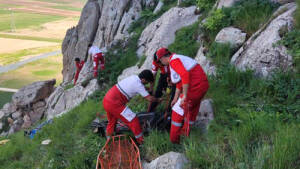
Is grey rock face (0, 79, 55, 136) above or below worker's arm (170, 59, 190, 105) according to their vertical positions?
below

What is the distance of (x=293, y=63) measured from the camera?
5.73 m

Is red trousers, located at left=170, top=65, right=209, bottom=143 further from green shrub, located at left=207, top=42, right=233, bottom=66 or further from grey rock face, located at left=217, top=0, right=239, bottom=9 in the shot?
grey rock face, located at left=217, top=0, right=239, bottom=9

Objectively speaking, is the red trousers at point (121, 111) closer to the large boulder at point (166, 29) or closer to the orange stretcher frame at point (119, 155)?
the orange stretcher frame at point (119, 155)

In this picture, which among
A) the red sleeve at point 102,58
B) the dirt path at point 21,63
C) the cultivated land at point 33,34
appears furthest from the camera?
the dirt path at point 21,63

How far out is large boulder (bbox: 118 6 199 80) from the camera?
11734 mm

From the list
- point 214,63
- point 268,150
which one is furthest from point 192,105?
point 214,63

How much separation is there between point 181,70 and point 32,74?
53.2 meters

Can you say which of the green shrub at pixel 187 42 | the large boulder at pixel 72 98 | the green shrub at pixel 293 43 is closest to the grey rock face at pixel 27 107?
the large boulder at pixel 72 98

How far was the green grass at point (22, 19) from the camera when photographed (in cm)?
10567

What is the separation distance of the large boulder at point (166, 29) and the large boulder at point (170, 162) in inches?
269

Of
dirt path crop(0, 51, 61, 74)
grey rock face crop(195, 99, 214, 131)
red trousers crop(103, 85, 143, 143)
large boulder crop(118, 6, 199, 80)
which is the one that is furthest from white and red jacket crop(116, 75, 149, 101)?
dirt path crop(0, 51, 61, 74)

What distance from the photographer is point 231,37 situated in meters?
7.49

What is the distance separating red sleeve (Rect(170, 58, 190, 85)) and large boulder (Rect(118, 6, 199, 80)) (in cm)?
612

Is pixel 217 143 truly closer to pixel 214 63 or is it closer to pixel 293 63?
pixel 293 63
